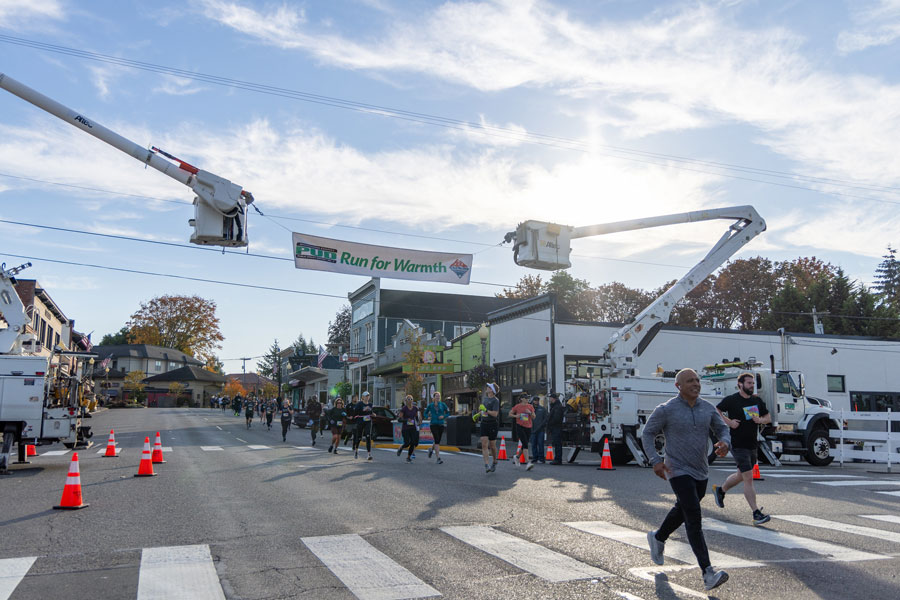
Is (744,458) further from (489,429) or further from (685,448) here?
(489,429)

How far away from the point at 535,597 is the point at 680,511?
162 cm

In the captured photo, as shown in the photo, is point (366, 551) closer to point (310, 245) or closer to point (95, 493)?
point (95, 493)

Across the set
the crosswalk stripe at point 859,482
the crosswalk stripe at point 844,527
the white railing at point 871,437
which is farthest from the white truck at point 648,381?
the crosswalk stripe at point 844,527

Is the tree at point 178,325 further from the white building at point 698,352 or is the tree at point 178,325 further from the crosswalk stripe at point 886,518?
the crosswalk stripe at point 886,518

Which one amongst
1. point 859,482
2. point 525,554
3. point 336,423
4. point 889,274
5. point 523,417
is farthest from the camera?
point 889,274

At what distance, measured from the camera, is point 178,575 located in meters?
6.04

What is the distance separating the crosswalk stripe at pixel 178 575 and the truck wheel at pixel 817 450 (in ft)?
55.4

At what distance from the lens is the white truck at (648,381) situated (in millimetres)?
16344

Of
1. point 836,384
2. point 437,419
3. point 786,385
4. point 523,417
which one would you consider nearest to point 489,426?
point 523,417

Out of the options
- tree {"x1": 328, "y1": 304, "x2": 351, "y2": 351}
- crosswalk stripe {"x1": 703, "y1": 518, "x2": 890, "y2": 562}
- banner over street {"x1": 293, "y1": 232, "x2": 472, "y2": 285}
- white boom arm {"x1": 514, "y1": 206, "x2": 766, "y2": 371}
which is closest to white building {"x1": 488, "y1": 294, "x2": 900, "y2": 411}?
white boom arm {"x1": 514, "y1": 206, "x2": 766, "y2": 371}

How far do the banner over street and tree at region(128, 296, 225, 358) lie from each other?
79.3 m

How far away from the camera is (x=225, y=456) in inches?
747

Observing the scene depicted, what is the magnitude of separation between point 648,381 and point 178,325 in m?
84.8

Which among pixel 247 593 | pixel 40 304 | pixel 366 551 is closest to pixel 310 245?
pixel 366 551
